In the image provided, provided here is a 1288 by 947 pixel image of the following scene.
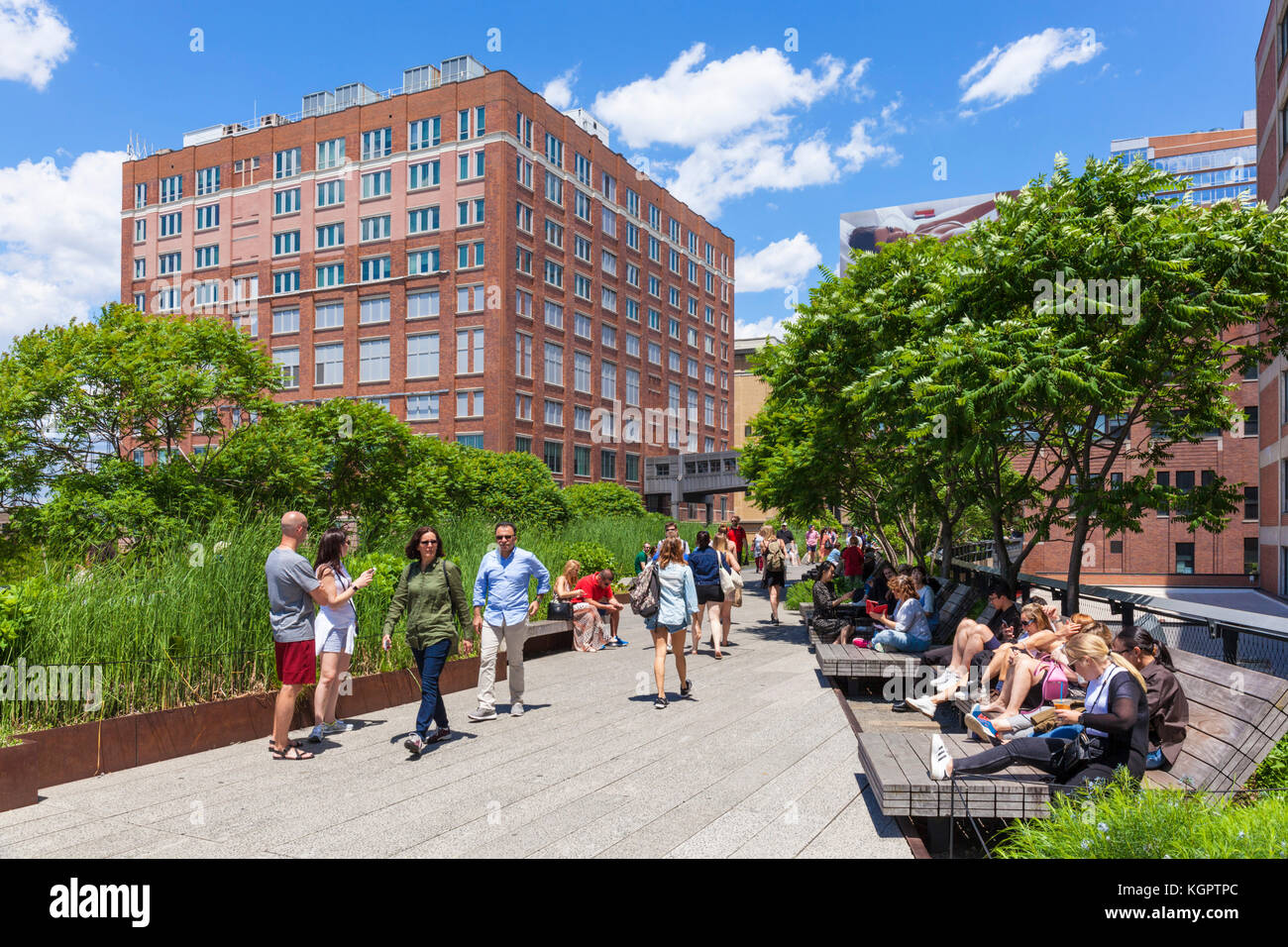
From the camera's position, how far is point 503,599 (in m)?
9.16

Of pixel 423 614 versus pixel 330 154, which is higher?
pixel 330 154

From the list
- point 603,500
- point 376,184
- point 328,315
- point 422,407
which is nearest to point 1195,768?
point 603,500

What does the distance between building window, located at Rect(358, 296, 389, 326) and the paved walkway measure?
52.7 metres

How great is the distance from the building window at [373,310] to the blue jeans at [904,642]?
174 feet

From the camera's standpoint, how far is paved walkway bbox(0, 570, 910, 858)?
5.26 m

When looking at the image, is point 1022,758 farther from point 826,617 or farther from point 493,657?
point 826,617

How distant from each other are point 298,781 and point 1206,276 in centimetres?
1111

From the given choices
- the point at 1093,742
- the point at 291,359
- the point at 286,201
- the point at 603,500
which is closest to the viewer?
the point at 1093,742

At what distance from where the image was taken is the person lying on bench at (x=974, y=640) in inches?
346

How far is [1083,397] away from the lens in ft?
36.3

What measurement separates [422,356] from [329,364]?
7.17 m

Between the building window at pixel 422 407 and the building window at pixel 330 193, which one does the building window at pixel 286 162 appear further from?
the building window at pixel 422 407

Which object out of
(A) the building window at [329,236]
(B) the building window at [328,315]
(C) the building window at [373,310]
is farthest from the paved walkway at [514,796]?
(A) the building window at [329,236]

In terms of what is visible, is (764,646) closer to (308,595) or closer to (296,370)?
(308,595)
